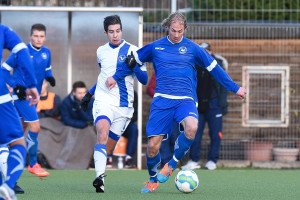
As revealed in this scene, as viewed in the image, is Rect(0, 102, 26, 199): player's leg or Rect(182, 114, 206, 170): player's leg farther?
Rect(182, 114, 206, 170): player's leg

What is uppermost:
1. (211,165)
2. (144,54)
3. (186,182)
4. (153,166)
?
(144,54)

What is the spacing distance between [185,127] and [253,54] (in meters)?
7.41

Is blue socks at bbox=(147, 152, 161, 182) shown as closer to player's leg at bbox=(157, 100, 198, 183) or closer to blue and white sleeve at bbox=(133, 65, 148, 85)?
player's leg at bbox=(157, 100, 198, 183)

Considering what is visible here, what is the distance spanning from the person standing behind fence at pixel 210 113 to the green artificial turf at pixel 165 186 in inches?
35.2

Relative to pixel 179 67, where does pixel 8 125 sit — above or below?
below

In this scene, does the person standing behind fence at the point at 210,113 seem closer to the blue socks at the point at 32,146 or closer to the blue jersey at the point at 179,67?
the blue socks at the point at 32,146

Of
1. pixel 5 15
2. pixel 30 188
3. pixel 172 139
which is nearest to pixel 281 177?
pixel 172 139

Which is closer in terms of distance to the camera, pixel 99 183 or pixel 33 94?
pixel 33 94

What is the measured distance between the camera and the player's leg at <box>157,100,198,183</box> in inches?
470

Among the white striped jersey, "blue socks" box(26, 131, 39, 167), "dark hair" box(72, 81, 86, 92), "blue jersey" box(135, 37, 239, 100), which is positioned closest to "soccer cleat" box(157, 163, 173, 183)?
"blue jersey" box(135, 37, 239, 100)

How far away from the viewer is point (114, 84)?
42.2 feet

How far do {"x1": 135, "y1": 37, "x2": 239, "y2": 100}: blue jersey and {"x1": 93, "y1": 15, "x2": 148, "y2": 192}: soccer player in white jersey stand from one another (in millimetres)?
518

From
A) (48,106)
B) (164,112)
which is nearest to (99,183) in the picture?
(164,112)

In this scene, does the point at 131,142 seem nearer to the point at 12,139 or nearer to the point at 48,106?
the point at 48,106
